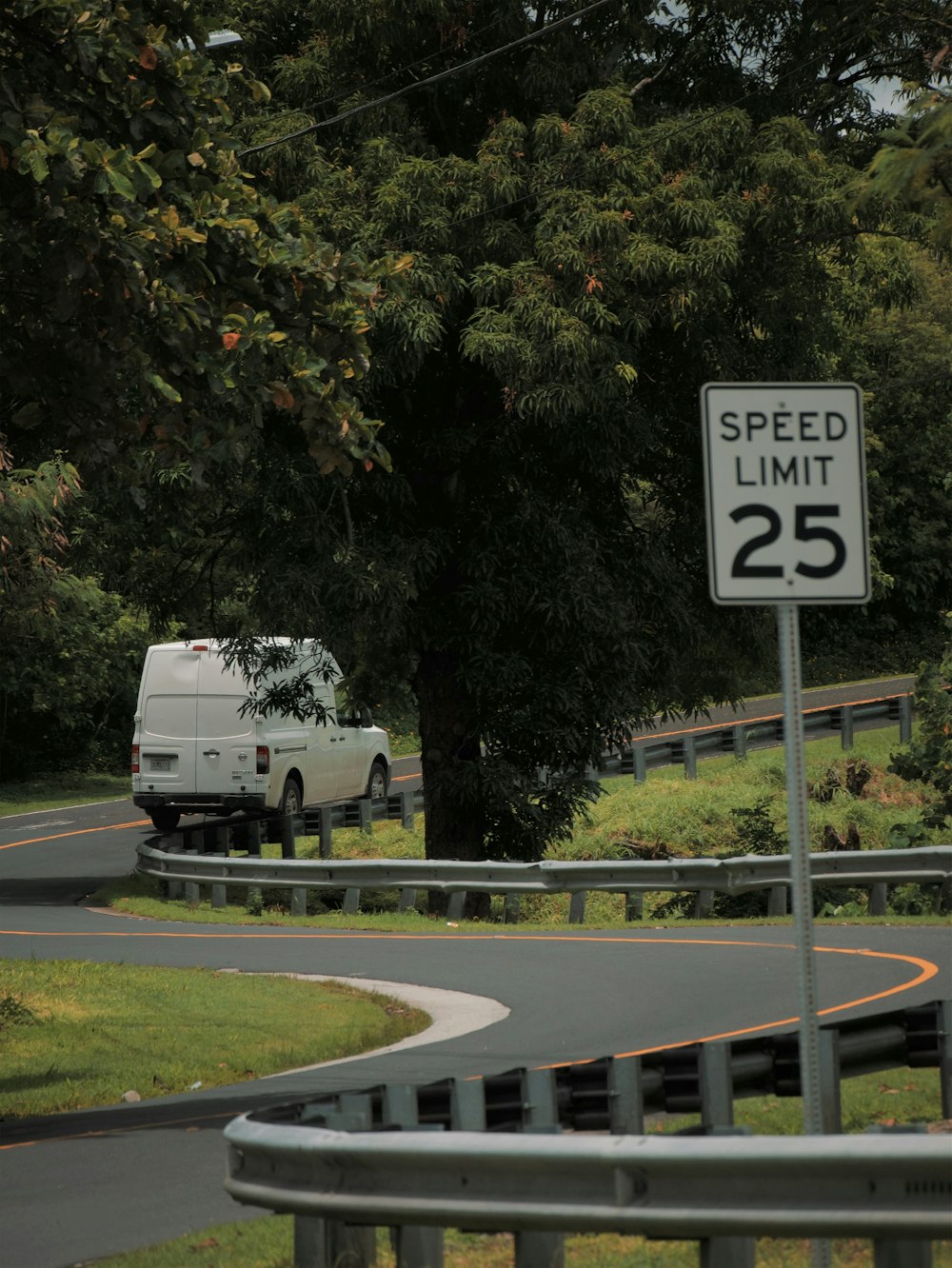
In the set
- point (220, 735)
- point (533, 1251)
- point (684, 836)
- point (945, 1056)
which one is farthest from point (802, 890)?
point (684, 836)

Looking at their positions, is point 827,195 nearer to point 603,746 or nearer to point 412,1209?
point 603,746

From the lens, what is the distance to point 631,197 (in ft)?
65.2

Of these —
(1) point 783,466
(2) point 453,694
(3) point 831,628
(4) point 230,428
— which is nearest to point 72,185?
(4) point 230,428

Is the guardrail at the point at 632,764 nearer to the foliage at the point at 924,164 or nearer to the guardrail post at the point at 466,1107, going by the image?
the foliage at the point at 924,164

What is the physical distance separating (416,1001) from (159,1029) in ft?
7.78

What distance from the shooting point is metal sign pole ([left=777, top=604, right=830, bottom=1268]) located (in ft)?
18.4

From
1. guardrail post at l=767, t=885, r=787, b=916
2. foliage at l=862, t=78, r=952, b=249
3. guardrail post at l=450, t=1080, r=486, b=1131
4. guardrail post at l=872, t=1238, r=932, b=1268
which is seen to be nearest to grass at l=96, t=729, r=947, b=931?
guardrail post at l=767, t=885, r=787, b=916

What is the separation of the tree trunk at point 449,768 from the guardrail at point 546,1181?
16.1 metres

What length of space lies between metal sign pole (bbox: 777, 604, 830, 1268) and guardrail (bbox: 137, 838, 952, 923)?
1378cm

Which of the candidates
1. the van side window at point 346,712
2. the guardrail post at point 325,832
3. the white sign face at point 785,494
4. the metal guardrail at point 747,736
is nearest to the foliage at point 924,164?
the white sign face at point 785,494

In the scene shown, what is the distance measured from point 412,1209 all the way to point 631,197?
15.8 meters

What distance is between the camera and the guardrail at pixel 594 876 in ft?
64.4

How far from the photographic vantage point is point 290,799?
29375mm

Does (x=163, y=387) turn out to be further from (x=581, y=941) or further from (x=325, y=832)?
(x=325, y=832)
